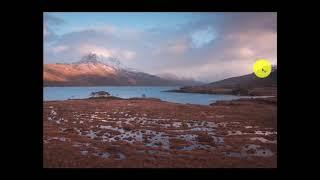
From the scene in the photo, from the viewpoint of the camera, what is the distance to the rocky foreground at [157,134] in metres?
5.23

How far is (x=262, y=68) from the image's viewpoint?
17.7 ft

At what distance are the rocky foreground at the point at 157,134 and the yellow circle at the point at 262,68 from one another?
22.6 inches

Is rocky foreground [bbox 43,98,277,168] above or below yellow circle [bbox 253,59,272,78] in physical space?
below

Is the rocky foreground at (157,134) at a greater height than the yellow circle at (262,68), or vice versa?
the yellow circle at (262,68)

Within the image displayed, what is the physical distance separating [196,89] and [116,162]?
2050 mm

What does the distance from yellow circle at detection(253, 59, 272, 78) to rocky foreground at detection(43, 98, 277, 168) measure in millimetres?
573

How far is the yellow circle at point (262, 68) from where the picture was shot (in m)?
5.30

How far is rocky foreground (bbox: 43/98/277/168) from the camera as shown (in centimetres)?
523

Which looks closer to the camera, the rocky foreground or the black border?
the black border
